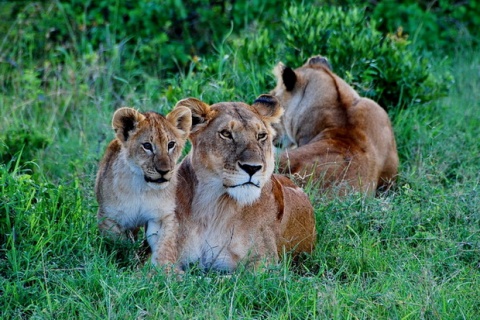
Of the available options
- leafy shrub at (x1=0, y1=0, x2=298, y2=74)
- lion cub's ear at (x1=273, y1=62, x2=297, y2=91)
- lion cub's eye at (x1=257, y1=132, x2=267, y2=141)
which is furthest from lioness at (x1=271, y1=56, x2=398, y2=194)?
leafy shrub at (x1=0, y1=0, x2=298, y2=74)

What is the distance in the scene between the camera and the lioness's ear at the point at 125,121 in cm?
Result: 536

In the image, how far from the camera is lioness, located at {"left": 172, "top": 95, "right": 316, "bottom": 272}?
5.18m

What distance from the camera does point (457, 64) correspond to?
34.0 ft

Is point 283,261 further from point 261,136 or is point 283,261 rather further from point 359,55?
point 359,55

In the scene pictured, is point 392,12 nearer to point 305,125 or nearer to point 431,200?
point 305,125

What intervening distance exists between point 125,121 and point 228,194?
0.72m

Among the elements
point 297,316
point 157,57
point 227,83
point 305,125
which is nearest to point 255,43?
point 227,83

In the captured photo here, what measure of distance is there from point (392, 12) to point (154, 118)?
5.67 meters

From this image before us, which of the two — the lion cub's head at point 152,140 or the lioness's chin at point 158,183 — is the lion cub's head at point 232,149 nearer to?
the lion cub's head at point 152,140

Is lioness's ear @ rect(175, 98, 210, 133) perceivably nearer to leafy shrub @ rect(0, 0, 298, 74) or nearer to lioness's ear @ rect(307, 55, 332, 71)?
lioness's ear @ rect(307, 55, 332, 71)

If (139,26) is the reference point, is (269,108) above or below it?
above

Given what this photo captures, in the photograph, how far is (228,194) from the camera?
536 cm

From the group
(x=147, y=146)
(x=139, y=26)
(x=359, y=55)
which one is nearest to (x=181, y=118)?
(x=147, y=146)

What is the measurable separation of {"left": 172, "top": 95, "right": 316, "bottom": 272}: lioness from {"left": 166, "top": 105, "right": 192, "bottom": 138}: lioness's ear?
0.16 ft
